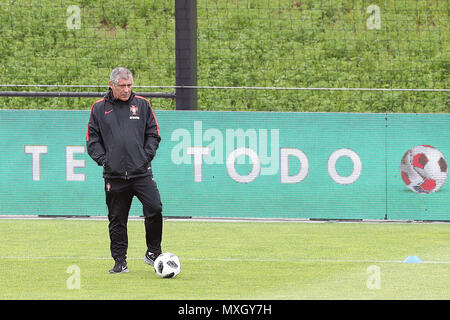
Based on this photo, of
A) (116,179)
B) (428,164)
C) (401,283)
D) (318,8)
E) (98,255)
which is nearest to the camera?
(401,283)

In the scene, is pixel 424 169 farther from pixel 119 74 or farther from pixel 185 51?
pixel 119 74

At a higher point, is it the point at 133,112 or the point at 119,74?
the point at 119,74

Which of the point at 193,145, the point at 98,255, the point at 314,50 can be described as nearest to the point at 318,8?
the point at 314,50

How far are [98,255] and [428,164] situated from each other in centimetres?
546

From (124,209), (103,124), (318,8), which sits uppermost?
(318,8)

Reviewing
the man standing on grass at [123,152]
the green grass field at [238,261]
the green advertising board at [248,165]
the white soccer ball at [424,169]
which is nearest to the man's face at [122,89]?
the man standing on grass at [123,152]

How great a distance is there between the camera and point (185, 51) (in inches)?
595

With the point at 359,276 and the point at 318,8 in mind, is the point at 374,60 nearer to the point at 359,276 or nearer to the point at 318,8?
the point at 318,8

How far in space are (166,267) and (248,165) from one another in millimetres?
5242

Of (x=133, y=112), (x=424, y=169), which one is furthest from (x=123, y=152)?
(x=424, y=169)

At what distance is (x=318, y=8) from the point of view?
24.2 meters

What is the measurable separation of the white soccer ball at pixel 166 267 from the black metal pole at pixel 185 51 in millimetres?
5709

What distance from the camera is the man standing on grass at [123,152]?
970cm

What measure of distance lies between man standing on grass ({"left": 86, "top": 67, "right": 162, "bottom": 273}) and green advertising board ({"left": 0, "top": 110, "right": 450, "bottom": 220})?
187 inches
